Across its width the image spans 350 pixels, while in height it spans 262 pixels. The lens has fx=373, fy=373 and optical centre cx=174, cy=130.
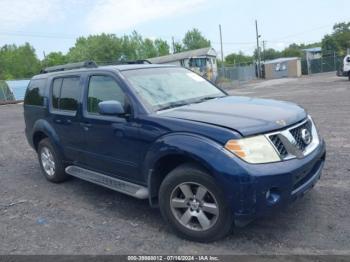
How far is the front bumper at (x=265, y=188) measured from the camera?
3.25m

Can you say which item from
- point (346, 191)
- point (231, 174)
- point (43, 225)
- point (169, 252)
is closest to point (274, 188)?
point (231, 174)

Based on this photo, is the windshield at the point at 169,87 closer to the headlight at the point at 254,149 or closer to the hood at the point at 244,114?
the hood at the point at 244,114

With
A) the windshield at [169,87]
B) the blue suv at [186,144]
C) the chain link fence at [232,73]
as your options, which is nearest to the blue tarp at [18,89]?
the chain link fence at [232,73]

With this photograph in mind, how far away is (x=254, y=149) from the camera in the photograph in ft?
11.0

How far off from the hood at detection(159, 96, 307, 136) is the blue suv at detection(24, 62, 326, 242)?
0.4 inches

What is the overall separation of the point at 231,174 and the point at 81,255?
167 cm

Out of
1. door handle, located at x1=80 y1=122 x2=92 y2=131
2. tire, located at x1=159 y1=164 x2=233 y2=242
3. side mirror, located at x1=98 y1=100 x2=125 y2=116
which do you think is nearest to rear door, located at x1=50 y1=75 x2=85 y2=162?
door handle, located at x1=80 y1=122 x2=92 y2=131

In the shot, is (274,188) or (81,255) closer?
(274,188)

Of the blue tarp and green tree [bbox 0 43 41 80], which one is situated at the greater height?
green tree [bbox 0 43 41 80]

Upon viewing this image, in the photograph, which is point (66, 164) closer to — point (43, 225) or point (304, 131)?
point (43, 225)

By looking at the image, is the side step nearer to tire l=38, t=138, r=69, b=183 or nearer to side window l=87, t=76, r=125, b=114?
tire l=38, t=138, r=69, b=183

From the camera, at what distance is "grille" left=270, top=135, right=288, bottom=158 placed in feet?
11.3

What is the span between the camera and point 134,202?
4945 mm

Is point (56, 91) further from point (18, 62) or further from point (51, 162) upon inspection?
point (18, 62)
